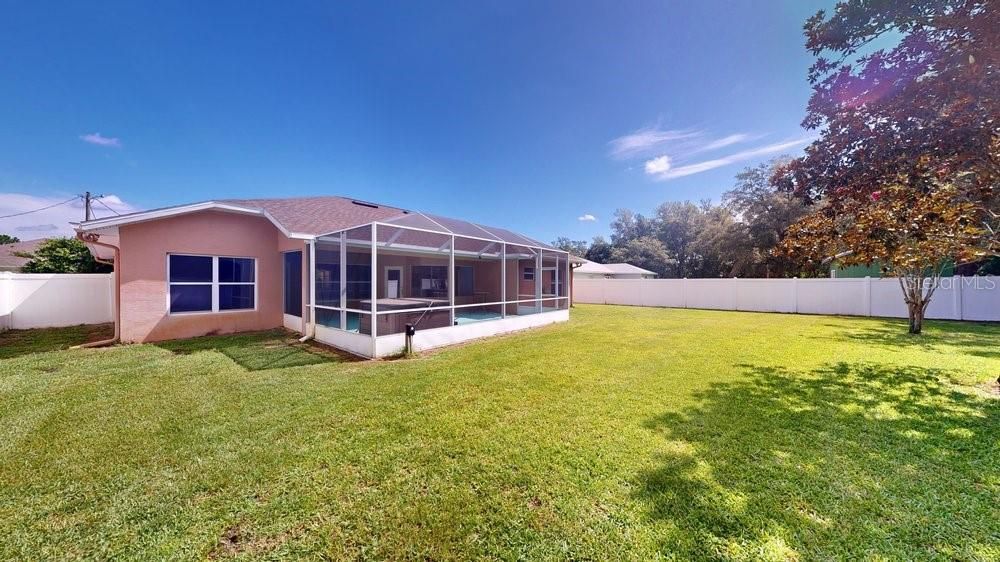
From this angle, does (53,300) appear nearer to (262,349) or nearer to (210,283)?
(210,283)

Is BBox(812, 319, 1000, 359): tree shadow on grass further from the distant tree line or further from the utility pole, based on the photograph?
the utility pole

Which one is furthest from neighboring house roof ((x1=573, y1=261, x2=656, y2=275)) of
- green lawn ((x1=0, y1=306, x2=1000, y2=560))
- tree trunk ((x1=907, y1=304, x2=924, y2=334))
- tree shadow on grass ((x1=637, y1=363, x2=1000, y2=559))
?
tree shadow on grass ((x1=637, y1=363, x2=1000, y2=559))

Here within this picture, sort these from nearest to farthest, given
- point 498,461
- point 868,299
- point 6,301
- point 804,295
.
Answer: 1. point 498,461
2. point 6,301
3. point 868,299
4. point 804,295

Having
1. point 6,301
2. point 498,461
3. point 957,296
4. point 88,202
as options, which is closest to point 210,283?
point 6,301

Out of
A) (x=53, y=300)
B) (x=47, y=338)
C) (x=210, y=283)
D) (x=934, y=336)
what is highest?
(x=210, y=283)

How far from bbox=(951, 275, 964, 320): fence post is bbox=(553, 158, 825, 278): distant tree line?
4.05 m

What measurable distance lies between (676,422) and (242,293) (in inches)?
432

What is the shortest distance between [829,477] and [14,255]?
31321mm

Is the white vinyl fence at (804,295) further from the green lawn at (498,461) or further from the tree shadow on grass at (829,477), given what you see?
the tree shadow on grass at (829,477)

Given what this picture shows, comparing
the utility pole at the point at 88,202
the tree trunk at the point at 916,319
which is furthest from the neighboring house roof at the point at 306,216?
the utility pole at the point at 88,202

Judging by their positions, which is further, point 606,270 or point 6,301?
point 606,270

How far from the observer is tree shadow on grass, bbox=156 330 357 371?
263 inches

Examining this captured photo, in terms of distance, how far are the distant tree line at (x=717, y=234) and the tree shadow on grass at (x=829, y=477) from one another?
14924 millimetres

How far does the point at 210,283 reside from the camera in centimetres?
923
